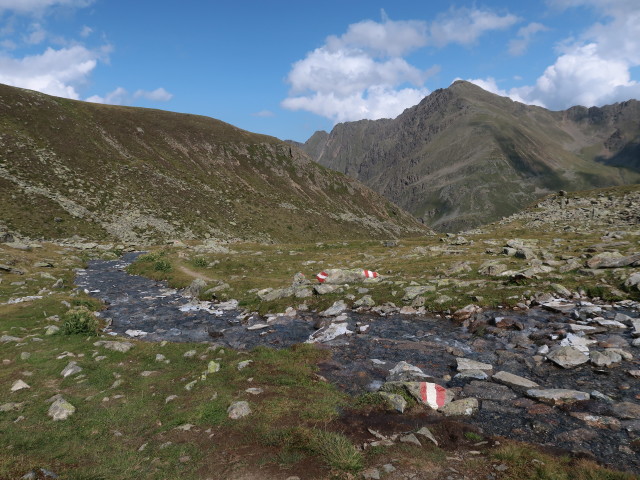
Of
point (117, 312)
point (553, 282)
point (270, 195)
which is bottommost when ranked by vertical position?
point (117, 312)

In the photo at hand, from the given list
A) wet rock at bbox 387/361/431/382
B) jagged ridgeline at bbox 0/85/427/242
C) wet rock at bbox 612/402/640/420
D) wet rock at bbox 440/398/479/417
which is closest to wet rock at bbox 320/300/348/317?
wet rock at bbox 387/361/431/382

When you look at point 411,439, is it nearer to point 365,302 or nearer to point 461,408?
point 461,408

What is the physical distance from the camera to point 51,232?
69.6 metres

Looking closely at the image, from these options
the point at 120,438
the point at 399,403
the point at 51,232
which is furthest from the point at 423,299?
the point at 51,232

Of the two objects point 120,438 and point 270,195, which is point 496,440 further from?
point 270,195

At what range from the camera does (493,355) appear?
50.1ft

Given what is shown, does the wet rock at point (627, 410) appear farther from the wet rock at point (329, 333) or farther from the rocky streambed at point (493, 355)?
the wet rock at point (329, 333)

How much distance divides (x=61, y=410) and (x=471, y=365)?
1497 centimetres

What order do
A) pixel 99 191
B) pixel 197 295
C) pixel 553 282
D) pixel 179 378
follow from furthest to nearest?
pixel 99 191 → pixel 197 295 → pixel 553 282 → pixel 179 378

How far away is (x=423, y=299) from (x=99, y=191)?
9304cm

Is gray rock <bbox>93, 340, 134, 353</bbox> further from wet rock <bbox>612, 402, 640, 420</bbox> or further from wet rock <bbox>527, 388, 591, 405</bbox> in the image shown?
wet rock <bbox>612, 402, 640, 420</bbox>

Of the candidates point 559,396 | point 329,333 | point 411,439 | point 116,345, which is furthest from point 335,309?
point 411,439

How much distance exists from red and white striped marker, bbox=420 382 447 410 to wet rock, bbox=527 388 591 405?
10.0 ft

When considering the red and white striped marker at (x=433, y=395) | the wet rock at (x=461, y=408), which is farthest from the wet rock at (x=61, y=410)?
the wet rock at (x=461, y=408)
